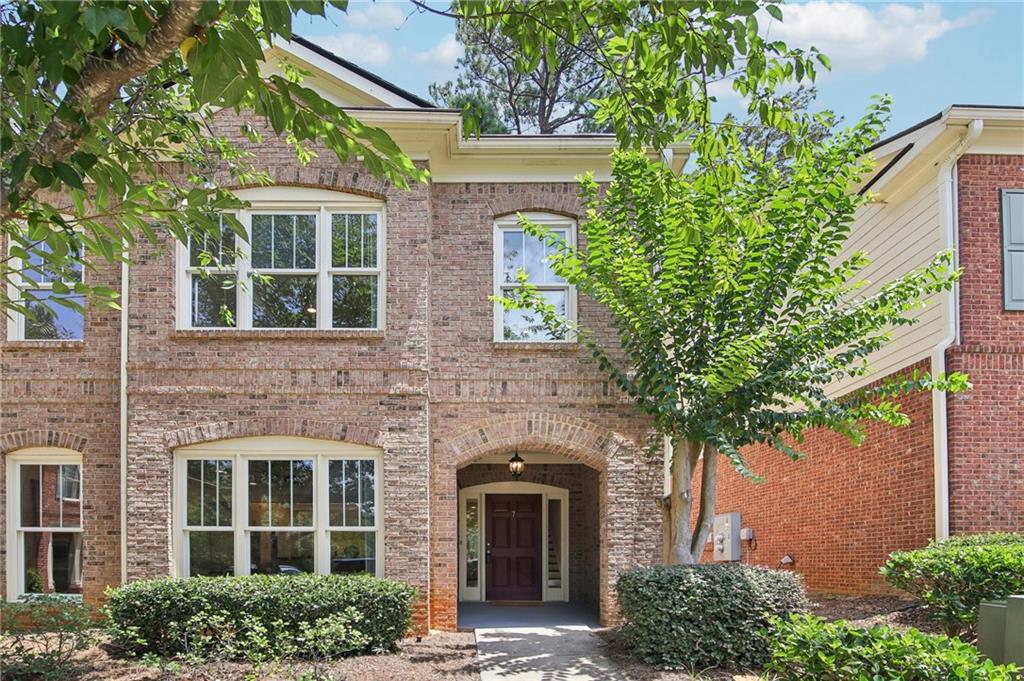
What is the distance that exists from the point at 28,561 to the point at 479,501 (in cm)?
691

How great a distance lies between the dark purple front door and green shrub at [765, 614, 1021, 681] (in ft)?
32.6

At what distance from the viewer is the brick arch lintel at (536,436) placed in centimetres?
1255

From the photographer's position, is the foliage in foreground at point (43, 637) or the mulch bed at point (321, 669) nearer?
the foliage in foreground at point (43, 637)

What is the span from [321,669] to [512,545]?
7143 millimetres

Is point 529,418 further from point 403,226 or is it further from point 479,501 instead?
point 479,501

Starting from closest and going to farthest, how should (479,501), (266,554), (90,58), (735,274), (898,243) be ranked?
(90,58) < (735,274) < (266,554) < (898,243) < (479,501)

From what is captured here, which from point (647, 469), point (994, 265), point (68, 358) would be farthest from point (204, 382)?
point (994, 265)

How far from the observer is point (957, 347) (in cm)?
1209

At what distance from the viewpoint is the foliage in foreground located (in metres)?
9.14

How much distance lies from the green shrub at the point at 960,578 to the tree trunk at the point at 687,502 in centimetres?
219

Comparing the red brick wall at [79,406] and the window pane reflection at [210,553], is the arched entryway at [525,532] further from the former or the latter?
the red brick wall at [79,406]

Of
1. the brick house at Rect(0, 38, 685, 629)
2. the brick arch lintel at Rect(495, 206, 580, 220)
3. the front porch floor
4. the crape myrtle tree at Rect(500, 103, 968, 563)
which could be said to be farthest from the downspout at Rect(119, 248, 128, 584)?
the crape myrtle tree at Rect(500, 103, 968, 563)

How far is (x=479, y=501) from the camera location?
1641 cm

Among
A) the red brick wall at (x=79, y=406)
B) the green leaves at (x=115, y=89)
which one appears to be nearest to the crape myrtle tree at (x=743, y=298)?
the green leaves at (x=115, y=89)
